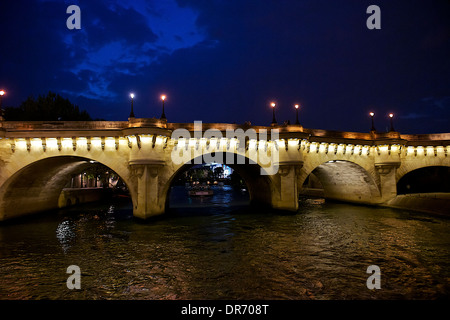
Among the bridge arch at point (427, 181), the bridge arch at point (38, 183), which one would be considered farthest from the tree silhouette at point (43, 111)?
the bridge arch at point (427, 181)

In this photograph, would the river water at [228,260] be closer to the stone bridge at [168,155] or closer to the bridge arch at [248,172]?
the stone bridge at [168,155]

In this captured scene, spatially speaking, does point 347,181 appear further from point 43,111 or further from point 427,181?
point 43,111

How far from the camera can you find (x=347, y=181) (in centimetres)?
3484

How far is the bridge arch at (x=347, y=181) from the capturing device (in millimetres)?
30672

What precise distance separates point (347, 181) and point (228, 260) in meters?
27.9

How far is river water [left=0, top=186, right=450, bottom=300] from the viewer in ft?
28.5

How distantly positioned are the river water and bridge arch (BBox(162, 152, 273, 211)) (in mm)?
6480

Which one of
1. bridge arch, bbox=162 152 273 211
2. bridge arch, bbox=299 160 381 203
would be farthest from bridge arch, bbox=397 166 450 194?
bridge arch, bbox=162 152 273 211

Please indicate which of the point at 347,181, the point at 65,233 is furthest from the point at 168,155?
the point at 347,181

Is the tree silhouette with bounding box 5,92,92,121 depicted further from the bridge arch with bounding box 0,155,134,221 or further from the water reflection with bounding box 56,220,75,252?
the water reflection with bounding box 56,220,75,252

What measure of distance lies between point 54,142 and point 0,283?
14048 millimetres

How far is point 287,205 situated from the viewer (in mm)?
25156

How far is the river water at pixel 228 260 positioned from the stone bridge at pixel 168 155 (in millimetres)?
3937
